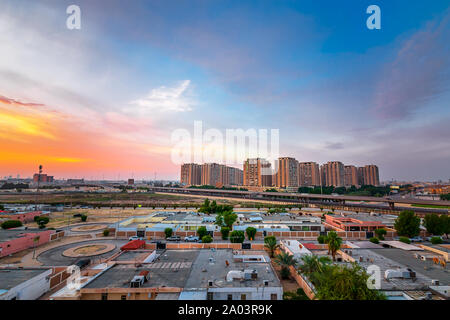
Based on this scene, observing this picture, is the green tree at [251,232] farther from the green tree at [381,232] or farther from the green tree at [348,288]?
the green tree at [348,288]

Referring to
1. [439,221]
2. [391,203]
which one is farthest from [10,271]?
[391,203]

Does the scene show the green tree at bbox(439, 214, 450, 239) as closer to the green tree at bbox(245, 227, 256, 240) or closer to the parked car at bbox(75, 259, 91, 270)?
the green tree at bbox(245, 227, 256, 240)

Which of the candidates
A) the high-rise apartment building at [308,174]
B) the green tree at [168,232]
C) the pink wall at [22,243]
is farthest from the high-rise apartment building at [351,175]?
the pink wall at [22,243]

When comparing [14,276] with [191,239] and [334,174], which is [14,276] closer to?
[191,239]
